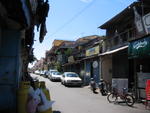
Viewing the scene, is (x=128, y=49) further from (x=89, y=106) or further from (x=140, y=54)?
(x=89, y=106)

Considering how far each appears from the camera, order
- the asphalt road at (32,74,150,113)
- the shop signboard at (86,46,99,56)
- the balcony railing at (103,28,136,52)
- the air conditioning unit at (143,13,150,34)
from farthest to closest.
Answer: the shop signboard at (86,46,99,56)
the balcony railing at (103,28,136,52)
the air conditioning unit at (143,13,150,34)
the asphalt road at (32,74,150,113)

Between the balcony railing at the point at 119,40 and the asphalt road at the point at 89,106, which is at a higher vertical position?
the balcony railing at the point at 119,40

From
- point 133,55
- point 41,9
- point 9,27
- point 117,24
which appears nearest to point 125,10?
point 117,24

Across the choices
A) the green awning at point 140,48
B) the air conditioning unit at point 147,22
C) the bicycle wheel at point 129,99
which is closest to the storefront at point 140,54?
the green awning at point 140,48

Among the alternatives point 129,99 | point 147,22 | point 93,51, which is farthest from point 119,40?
point 129,99

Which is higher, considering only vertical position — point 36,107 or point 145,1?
point 145,1

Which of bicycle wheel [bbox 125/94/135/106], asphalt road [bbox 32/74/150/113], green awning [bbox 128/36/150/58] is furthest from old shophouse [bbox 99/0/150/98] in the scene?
asphalt road [bbox 32/74/150/113]

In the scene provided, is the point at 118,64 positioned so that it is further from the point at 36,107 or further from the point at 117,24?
the point at 36,107

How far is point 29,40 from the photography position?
11.2m

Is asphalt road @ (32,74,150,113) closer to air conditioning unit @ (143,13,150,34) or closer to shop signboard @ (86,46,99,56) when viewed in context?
air conditioning unit @ (143,13,150,34)

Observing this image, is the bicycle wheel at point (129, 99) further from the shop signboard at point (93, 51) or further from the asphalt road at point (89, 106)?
the shop signboard at point (93, 51)

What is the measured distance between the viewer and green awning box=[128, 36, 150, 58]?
13352mm

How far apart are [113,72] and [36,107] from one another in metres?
18.1

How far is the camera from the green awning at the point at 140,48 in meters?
13.4
